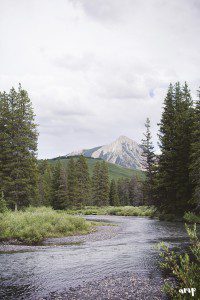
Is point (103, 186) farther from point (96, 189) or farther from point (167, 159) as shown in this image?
point (167, 159)

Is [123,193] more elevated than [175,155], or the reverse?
[175,155]

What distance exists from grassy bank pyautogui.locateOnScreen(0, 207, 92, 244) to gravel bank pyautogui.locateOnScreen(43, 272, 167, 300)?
12.3m

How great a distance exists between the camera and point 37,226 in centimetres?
2653

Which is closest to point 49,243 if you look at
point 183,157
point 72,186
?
point 183,157

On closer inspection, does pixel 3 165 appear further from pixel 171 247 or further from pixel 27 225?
pixel 171 247

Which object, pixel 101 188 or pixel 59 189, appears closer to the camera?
pixel 59 189

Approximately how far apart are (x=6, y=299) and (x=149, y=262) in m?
8.19

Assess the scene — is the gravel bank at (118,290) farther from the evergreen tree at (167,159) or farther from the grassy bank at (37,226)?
the evergreen tree at (167,159)

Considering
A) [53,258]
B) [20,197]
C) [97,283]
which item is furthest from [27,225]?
[20,197]

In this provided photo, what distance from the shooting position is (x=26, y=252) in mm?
19328

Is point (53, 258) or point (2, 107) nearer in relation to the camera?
point (53, 258)

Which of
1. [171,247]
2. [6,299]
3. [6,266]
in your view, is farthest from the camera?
[171,247]

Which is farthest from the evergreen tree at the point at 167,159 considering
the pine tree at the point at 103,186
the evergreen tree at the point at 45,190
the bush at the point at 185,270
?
the pine tree at the point at 103,186

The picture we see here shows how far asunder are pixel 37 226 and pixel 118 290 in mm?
15887
